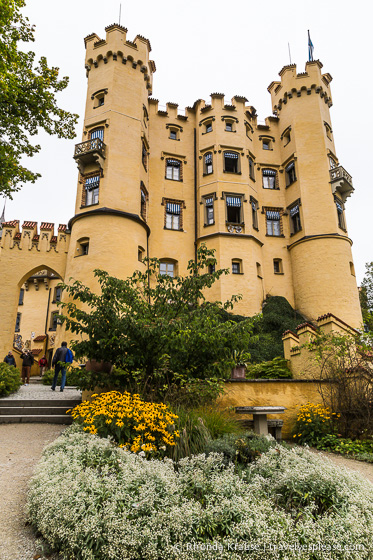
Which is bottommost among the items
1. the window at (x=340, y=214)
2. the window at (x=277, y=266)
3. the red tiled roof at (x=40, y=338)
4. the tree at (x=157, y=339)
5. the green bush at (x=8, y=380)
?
the green bush at (x=8, y=380)

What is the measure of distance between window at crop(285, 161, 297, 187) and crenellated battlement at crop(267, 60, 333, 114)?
5100 mm

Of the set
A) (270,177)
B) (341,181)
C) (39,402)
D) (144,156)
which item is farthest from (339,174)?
(39,402)

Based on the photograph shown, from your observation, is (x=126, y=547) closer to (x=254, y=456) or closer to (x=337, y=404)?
(x=254, y=456)

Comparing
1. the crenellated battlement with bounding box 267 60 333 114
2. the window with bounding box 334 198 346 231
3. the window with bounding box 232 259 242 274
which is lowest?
the window with bounding box 232 259 242 274

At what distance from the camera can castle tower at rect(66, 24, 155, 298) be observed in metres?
20.7

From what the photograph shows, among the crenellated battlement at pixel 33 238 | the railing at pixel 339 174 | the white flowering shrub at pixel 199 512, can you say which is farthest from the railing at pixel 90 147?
the white flowering shrub at pixel 199 512

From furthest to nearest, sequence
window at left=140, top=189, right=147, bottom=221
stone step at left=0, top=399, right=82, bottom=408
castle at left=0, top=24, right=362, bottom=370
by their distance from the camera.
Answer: window at left=140, top=189, right=147, bottom=221
castle at left=0, top=24, right=362, bottom=370
stone step at left=0, top=399, right=82, bottom=408

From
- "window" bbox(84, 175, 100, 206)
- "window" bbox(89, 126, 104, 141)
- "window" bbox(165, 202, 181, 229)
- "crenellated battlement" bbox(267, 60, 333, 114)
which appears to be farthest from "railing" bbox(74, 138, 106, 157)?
"crenellated battlement" bbox(267, 60, 333, 114)

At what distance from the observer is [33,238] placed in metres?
22.4

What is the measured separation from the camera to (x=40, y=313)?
33.2m

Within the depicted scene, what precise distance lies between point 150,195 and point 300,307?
1225cm

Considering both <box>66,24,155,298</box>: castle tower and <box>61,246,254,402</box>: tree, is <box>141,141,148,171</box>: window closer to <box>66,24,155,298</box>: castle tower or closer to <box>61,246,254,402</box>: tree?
<box>66,24,155,298</box>: castle tower

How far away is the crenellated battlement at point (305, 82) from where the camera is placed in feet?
89.4

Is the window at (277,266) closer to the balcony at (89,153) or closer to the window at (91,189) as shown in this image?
the window at (91,189)
